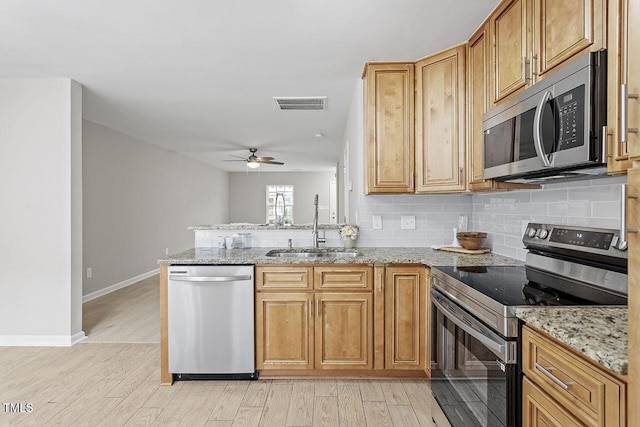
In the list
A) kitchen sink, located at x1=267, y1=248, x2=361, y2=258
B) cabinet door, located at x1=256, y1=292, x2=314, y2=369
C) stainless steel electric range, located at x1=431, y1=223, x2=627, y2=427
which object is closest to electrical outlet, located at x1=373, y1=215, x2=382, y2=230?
kitchen sink, located at x1=267, y1=248, x2=361, y2=258

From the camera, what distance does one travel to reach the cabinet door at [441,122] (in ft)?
8.40

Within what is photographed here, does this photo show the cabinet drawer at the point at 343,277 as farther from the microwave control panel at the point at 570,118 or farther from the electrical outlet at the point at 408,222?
the microwave control panel at the point at 570,118

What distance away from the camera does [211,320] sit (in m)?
2.50

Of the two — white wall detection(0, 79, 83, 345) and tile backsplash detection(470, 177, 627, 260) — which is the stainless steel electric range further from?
white wall detection(0, 79, 83, 345)

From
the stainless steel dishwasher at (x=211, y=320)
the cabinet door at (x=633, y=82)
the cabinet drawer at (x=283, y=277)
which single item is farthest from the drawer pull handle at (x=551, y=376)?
the stainless steel dishwasher at (x=211, y=320)

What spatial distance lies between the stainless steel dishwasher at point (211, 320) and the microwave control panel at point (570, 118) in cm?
190

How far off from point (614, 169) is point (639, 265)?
22.6 inches

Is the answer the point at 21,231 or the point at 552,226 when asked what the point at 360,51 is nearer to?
the point at 552,226

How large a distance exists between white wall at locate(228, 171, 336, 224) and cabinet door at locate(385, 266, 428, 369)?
8.66m

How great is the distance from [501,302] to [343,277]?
1276 millimetres

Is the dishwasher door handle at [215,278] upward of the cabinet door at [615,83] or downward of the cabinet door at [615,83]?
downward

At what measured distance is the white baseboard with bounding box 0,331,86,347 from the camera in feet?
10.6

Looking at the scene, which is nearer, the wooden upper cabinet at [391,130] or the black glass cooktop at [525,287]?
the black glass cooktop at [525,287]

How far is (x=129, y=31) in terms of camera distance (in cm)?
240
